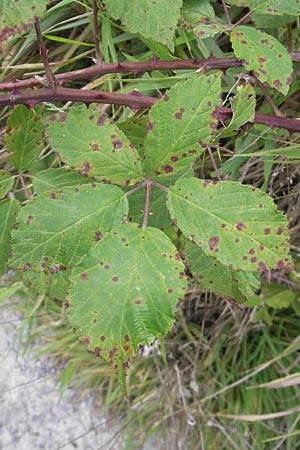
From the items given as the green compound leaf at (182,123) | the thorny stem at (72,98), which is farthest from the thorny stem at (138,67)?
the green compound leaf at (182,123)

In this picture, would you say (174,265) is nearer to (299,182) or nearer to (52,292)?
(52,292)

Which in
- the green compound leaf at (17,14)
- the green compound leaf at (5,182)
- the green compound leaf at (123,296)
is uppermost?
the green compound leaf at (17,14)

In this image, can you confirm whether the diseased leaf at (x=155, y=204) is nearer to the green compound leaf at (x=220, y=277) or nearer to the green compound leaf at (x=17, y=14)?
the green compound leaf at (x=220, y=277)

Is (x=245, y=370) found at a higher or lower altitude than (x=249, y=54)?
lower

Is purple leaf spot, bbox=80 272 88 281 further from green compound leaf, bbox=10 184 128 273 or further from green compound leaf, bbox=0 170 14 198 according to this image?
green compound leaf, bbox=0 170 14 198

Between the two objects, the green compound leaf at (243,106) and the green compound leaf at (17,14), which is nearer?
the green compound leaf at (17,14)

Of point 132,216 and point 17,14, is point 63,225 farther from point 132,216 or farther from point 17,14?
point 17,14

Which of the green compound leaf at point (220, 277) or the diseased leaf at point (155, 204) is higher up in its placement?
the diseased leaf at point (155, 204)

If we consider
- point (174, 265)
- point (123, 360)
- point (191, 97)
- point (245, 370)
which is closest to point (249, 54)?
point (191, 97)
